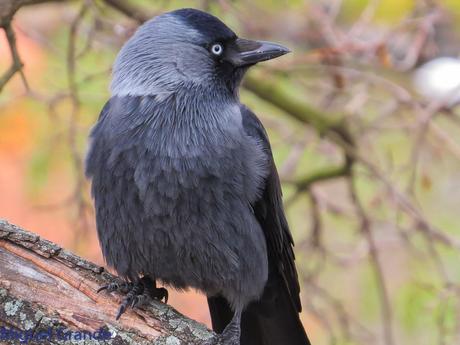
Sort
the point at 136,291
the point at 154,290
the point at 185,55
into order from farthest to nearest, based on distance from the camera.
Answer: the point at 185,55 → the point at 154,290 → the point at 136,291

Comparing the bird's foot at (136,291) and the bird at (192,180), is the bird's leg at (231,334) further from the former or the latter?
the bird's foot at (136,291)

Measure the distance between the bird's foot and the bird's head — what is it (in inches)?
40.4

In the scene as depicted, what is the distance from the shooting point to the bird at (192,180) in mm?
3984

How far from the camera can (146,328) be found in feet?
12.1

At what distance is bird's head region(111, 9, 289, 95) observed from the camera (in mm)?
4355

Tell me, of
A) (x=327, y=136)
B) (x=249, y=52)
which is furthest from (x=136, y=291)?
(x=327, y=136)

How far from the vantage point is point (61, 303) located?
11.4 ft

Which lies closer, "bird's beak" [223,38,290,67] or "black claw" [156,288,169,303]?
"black claw" [156,288,169,303]

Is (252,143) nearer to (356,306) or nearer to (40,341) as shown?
(40,341)

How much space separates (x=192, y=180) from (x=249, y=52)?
93 centimetres

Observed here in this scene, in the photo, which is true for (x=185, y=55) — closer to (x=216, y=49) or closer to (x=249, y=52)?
(x=216, y=49)

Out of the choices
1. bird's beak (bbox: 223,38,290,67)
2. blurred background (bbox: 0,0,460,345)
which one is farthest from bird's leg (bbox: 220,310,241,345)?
bird's beak (bbox: 223,38,290,67)

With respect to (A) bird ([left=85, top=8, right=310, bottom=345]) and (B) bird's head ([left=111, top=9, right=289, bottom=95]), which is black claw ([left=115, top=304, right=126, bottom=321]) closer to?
(A) bird ([left=85, top=8, right=310, bottom=345])

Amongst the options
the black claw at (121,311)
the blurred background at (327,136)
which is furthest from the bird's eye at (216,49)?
the black claw at (121,311)
